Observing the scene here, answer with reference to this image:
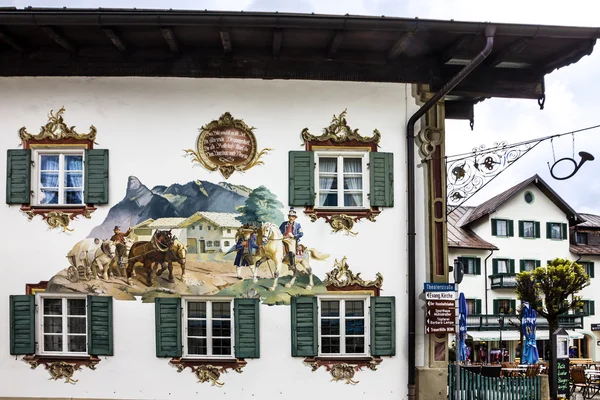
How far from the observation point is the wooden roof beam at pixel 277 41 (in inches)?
469

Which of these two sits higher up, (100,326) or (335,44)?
(335,44)

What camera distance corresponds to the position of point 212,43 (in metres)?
12.6

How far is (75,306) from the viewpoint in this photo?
41.6 ft

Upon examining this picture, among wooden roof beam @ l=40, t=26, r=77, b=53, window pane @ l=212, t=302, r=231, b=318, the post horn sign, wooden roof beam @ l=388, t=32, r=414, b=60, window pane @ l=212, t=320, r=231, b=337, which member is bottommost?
window pane @ l=212, t=320, r=231, b=337

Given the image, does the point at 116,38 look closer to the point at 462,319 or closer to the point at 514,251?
the point at 462,319

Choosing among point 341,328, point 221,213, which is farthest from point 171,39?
point 341,328

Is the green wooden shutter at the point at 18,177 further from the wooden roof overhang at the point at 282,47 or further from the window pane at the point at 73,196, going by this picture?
the wooden roof overhang at the point at 282,47

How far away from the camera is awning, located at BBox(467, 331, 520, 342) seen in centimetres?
4072

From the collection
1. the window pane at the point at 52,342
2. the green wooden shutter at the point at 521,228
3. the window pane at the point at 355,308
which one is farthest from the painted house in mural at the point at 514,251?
the window pane at the point at 52,342

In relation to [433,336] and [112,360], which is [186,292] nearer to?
[112,360]

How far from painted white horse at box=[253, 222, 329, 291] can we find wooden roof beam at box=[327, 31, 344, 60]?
324 cm

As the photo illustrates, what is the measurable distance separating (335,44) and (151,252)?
16.1ft

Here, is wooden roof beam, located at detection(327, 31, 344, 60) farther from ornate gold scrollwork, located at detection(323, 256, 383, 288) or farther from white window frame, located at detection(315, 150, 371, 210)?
ornate gold scrollwork, located at detection(323, 256, 383, 288)

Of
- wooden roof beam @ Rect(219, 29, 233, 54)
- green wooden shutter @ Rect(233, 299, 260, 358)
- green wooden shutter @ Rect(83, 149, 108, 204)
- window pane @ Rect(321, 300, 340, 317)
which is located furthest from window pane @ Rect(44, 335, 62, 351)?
wooden roof beam @ Rect(219, 29, 233, 54)
